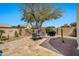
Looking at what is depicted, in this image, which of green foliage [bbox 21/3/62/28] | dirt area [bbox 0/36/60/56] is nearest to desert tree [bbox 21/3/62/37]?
green foliage [bbox 21/3/62/28]

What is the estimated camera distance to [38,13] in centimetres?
189

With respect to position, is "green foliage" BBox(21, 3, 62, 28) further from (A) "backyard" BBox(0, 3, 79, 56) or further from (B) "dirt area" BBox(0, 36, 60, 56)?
(B) "dirt area" BBox(0, 36, 60, 56)

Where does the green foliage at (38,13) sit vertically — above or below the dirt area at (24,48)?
above

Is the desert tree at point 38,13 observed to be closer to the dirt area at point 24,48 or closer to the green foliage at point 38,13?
the green foliage at point 38,13

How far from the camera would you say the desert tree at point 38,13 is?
1.88 metres

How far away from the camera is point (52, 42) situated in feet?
6.17

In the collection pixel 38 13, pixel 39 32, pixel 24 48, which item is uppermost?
pixel 38 13

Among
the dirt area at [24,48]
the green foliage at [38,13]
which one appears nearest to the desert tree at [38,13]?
the green foliage at [38,13]

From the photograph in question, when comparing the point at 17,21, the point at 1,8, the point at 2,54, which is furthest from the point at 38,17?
the point at 2,54

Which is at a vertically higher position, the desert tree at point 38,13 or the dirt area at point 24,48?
the desert tree at point 38,13

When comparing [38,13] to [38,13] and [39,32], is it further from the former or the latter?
[39,32]

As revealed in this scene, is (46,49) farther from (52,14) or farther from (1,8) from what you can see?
(1,8)

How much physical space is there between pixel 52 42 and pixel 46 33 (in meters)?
0.10

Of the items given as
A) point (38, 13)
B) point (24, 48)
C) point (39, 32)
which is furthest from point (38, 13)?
point (24, 48)
